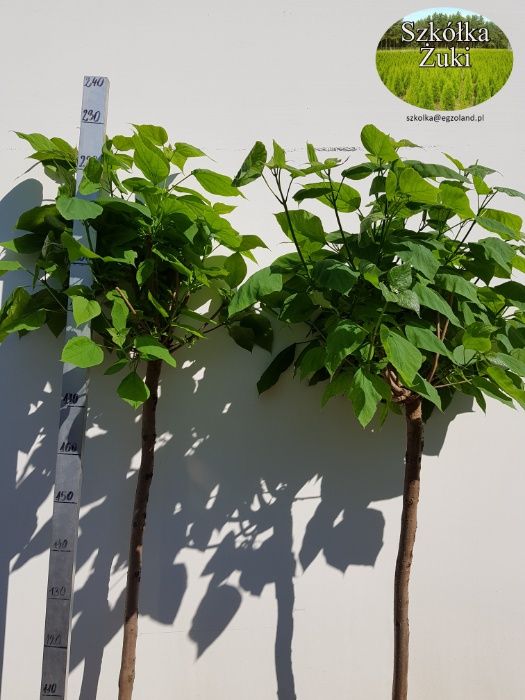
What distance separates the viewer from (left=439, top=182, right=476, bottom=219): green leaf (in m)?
1.12

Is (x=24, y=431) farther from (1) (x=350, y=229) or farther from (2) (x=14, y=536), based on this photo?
(1) (x=350, y=229)

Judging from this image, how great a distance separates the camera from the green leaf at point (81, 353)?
114 centimetres

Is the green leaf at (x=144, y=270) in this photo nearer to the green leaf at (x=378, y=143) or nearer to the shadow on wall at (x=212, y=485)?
the shadow on wall at (x=212, y=485)

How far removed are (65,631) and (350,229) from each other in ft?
3.14

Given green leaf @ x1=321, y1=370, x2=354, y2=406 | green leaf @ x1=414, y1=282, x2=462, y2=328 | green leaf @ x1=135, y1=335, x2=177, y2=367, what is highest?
green leaf @ x1=414, y1=282, x2=462, y2=328

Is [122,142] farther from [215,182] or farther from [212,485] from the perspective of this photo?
[212,485]

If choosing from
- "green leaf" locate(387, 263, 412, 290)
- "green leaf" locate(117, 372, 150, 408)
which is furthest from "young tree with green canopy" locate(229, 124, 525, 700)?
"green leaf" locate(117, 372, 150, 408)

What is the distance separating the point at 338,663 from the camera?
146 centimetres

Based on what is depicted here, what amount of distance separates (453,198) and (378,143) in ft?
0.50

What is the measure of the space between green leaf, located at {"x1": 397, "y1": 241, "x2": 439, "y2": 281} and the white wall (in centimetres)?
43

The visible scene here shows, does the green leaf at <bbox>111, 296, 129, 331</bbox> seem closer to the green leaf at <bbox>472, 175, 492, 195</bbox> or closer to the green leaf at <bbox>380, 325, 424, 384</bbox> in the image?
the green leaf at <bbox>380, 325, 424, 384</bbox>

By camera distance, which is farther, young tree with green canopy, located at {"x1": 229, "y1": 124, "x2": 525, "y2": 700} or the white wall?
the white wall

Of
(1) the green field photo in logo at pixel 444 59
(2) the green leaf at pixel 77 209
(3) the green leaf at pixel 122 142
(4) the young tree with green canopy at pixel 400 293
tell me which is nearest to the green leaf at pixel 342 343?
(4) the young tree with green canopy at pixel 400 293

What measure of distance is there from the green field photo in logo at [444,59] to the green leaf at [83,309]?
82 cm
